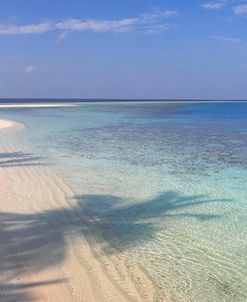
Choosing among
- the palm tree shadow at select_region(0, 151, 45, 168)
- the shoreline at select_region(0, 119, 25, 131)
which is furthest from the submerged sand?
the shoreline at select_region(0, 119, 25, 131)

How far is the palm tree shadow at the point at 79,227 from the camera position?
210 inches

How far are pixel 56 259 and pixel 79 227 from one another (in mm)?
1488

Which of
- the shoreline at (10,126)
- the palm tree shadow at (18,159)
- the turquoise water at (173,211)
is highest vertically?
the shoreline at (10,126)

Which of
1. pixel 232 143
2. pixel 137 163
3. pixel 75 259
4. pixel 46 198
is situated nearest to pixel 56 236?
pixel 75 259

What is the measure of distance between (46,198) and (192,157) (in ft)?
26.8

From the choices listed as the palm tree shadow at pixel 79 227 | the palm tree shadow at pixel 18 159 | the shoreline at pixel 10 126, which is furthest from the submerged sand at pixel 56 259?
the shoreline at pixel 10 126

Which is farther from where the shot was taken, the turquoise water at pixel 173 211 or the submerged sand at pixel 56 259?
the turquoise water at pixel 173 211

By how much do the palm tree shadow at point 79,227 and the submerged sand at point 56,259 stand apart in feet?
0.04

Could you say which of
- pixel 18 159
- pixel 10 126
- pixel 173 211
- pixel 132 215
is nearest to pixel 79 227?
pixel 132 215

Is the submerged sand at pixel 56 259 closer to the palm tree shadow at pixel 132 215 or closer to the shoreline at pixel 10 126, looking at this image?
the palm tree shadow at pixel 132 215

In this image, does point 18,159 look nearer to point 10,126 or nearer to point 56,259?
point 56,259

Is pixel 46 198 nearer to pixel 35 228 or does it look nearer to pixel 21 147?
pixel 35 228

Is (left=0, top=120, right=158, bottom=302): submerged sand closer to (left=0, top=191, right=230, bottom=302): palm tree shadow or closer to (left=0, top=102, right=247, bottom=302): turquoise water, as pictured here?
(left=0, top=191, right=230, bottom=302): palm tree shadow

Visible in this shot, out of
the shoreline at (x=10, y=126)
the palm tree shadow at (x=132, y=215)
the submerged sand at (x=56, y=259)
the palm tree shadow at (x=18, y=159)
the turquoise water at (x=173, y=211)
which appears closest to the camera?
the submerged sand at (x=56, y=259)
